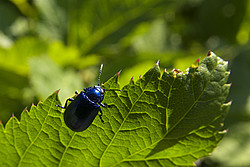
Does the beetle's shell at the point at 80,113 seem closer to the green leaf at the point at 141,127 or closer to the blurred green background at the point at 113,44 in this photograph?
the green leaf at the point at 141,127

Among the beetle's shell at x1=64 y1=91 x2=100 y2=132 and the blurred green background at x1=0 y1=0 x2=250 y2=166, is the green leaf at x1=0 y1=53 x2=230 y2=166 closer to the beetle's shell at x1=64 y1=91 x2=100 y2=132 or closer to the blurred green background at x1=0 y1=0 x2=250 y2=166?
the beetle's shell at x1=64 y1=91 x2=100 y2=132

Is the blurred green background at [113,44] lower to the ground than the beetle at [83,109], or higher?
higher

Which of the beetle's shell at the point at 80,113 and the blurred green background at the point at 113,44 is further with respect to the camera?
the blurred green background at the point at 113,44

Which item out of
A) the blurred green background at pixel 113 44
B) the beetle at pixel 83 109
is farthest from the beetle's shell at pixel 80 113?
the blurred green background at pixel 113 44

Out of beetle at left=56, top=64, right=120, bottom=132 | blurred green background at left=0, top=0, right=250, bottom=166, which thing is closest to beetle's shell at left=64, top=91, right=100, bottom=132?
beetle at left=56, top=64, right=120, bottom=132

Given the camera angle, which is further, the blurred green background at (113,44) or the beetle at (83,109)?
the blurred green background at (113,44)

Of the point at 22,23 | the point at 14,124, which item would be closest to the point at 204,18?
the point at 22,23

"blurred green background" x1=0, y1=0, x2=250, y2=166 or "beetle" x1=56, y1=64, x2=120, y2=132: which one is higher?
"blurred green background" x1=0, y1=0, x2=250, y2=166
